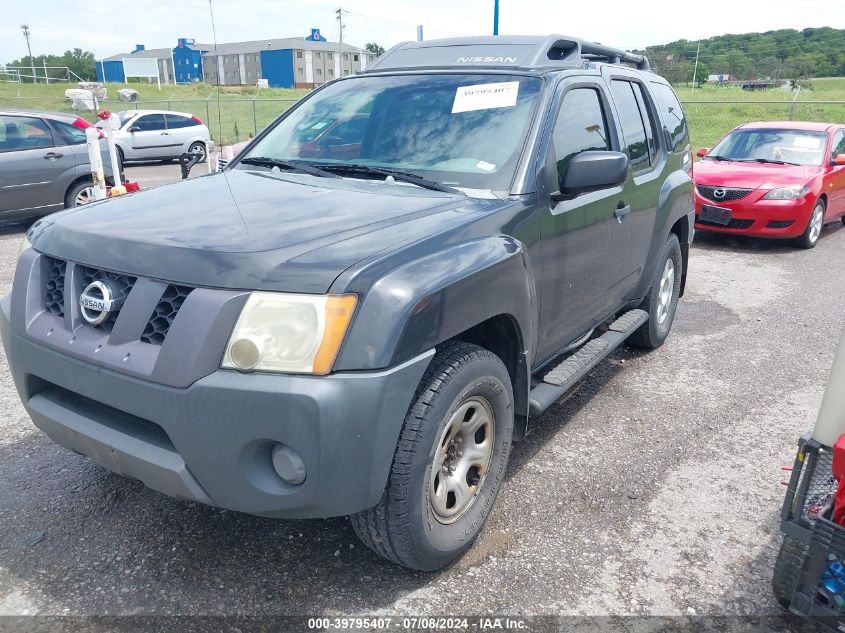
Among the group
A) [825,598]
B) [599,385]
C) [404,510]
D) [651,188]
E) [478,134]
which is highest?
[478,134]

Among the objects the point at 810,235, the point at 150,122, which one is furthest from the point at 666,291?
the point at 150,122

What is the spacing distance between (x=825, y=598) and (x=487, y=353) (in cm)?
133

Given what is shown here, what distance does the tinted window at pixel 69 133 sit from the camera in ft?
32.3

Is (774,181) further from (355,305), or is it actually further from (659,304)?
(355,305)

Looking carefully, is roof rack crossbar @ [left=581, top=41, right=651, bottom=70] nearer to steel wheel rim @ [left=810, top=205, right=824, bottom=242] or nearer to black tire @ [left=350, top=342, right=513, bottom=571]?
black tire @ [left=350, top=342, right=513, bottom=571]

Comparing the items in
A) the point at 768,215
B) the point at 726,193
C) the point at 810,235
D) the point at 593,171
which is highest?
the point at 593,171

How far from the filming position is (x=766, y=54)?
5684cm

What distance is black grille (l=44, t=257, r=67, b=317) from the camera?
8.38ft

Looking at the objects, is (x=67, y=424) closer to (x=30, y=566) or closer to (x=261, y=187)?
(x=30, y=566)

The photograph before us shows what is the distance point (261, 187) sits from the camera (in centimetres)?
310

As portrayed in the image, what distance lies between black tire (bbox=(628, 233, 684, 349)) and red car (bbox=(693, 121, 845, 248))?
13.2 ft

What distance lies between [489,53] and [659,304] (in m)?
2.32

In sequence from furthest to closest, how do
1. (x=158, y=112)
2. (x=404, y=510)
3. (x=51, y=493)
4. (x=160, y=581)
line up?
1. (x=158, y=112)
2. (x=51, y=493)
3. (x=160, y=581)
4. (x=404, y=510)

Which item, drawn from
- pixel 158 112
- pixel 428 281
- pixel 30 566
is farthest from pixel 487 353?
pixel 158 112
